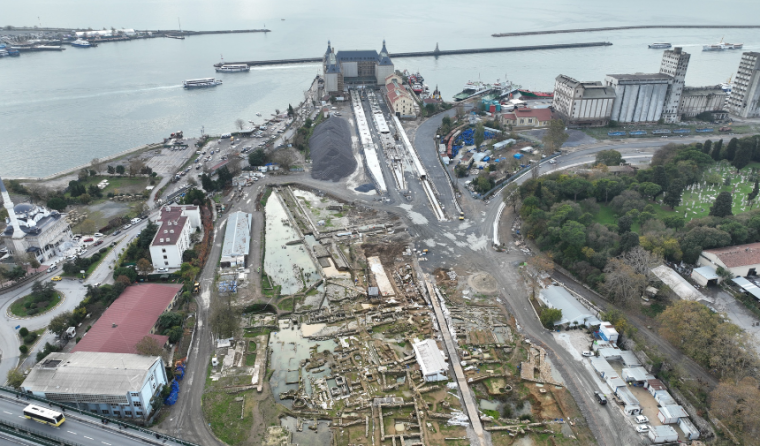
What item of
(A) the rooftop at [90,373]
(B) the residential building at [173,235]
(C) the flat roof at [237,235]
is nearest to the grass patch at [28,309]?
(B) the residential building at [173,235]

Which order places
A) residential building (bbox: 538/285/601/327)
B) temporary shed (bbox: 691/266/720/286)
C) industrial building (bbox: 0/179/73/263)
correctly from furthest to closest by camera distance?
industrial building (bbox: 0/179/73/263) < temporary shed (bbox: 691/266/720/286) < residential building (bbox: 538/285/601/327)

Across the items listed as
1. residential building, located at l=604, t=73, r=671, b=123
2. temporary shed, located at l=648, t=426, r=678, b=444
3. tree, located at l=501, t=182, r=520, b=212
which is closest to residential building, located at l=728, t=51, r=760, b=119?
residential building, located at l=604, t=73, r=671, b=123

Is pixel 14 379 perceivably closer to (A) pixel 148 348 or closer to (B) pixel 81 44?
(A) pixel 148 348

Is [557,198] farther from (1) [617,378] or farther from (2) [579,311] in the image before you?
(1) [617,378]

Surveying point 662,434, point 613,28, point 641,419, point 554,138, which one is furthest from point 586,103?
point 613,28

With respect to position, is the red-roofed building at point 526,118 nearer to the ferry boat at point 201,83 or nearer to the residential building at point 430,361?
the residential building at point 430,361

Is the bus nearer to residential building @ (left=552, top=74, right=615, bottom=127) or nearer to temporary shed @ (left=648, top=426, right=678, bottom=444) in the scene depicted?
temporary shed @ (left=648, top=426, right=678, bottom=444)
